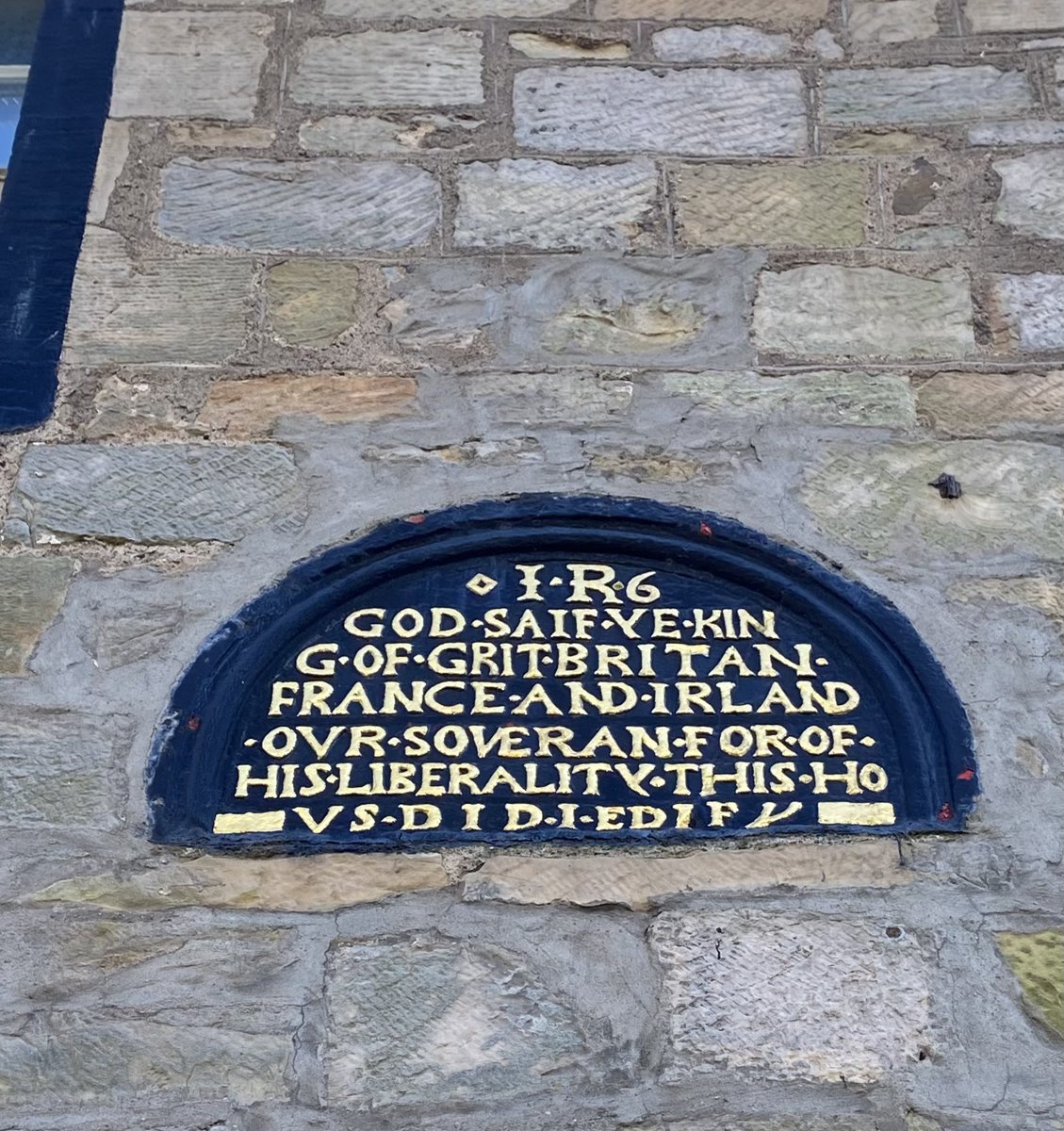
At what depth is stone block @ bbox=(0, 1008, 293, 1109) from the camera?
2.22m

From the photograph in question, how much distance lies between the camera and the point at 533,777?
99.0 inches

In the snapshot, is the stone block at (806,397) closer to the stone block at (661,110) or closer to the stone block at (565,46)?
the stone block at (661,110)

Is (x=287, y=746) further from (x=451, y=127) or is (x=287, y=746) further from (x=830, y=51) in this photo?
(x=830, y=51)

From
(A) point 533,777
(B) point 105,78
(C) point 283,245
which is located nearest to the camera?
(A) point 533,777

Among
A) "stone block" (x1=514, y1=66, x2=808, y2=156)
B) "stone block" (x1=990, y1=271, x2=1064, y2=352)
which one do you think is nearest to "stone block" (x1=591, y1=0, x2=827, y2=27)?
"stone block" (x1=514, y1=66, x2=808, y2=156)

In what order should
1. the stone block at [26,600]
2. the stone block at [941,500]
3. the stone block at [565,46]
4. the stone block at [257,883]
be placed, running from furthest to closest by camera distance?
the stone block at [565,46] < the stone block at [941,500] < the stone block at [26,600] < the stone block at [257,883]

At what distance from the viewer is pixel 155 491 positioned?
112 inches

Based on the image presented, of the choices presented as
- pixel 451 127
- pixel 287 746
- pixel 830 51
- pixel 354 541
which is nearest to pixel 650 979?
pixel 287 746

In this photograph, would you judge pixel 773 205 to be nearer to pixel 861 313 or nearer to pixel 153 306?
pixel 861 313

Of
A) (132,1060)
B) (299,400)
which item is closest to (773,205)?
(299,400)

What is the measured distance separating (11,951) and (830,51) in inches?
96.5

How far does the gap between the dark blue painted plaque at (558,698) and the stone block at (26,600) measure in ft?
0.88

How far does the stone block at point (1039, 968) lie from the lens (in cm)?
228

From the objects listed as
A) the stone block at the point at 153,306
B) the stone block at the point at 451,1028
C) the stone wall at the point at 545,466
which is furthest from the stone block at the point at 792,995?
the stone block at the point at 153,306
